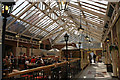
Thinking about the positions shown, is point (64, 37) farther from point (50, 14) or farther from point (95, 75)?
point (50, 14)

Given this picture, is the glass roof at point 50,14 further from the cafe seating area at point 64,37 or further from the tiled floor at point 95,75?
the tiled floor at point 95,75

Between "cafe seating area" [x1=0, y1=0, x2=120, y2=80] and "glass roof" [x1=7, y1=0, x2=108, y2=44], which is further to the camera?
"glass roof" [x1=7, y1=0, x2=108, y2=44]

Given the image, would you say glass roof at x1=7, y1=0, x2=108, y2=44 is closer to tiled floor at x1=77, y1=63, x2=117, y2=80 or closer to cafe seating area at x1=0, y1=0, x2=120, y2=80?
cafe seating area at x1=0, y1=0, x2=120, y2=80

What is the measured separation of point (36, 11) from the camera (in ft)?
39.4

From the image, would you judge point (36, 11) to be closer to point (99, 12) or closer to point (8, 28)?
point (8, 28)

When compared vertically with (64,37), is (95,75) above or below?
below

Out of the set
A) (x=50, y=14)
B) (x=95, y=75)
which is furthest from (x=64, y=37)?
(x=50, y=14)

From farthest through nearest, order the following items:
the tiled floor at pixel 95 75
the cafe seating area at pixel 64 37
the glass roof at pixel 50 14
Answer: the glass roof at pixel 50 14 → the tiled floor at pixel 95 75 → the cafe seating area at pixel 64 37

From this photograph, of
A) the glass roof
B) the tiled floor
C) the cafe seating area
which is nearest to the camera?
the cafe seating area

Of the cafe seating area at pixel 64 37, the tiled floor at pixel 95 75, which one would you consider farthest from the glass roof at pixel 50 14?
the tiled floor at pixel 95 75

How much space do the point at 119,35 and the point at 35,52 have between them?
48.3ft

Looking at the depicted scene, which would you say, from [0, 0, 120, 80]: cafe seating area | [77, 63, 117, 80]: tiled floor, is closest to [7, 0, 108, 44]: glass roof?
[0, 0, 120, 80]: cafe seating area

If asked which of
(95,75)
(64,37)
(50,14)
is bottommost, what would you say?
(95,75)

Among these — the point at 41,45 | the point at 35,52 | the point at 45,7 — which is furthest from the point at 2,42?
the point at 41,45
